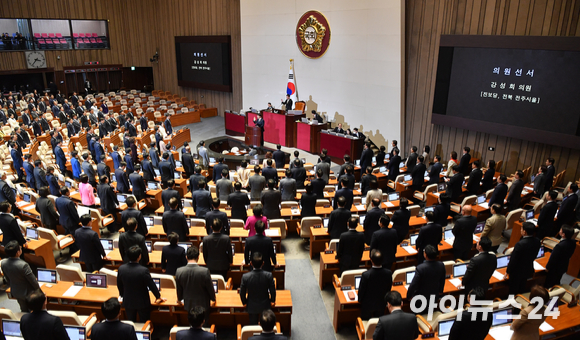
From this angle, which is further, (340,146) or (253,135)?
(253,135)

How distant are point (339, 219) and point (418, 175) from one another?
3.85 metres

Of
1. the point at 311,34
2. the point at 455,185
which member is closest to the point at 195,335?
the point at 455,185

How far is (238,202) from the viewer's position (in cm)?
710

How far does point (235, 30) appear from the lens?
747 inches

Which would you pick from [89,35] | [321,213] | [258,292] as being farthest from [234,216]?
[89,35]

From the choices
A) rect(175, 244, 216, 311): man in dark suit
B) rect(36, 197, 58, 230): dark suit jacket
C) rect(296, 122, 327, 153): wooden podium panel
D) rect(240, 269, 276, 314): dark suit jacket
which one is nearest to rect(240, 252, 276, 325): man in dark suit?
rect(240, 269, 276, 314): dark suit jacket

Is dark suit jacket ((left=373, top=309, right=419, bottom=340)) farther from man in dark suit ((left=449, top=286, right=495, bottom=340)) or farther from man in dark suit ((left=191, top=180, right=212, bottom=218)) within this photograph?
man in dark suit ((left=191, top=180, right=212, bottom=218))

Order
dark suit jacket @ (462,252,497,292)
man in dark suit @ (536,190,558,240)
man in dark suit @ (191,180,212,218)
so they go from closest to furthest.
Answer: dark suit jacket @ (462,252,497,292) < man in dark suit @ (536,190,558,240) < man in dark suit @ (191,180,212,218)

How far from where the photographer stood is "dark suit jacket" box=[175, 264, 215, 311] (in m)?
4.46

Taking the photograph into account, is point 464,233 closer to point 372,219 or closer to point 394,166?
point 372,219

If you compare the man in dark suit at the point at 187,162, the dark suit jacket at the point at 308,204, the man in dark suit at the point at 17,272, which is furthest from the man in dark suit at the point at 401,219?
Result: the man in dark suit at the point at 187,162

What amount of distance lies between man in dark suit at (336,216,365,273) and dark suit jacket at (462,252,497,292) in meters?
1.40

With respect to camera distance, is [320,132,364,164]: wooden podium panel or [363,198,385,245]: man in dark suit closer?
[363,198,385,245]: man in dark suit

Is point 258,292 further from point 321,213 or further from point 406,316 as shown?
point 321,213
